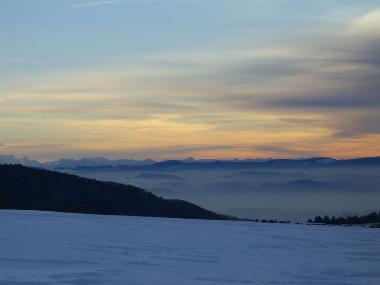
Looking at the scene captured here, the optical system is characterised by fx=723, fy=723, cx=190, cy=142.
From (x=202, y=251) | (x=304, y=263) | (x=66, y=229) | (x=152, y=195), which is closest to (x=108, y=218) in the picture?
(x=66, y=229)

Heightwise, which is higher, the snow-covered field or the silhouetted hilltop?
the silhouetted hilltop

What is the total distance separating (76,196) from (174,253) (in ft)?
118

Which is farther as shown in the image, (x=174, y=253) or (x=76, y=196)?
(x=76, y=196)

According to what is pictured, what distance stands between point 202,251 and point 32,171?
4162 cm

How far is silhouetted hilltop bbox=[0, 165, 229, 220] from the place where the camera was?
39.4 metres

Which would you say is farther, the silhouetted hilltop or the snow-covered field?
the silhouetted hilltop

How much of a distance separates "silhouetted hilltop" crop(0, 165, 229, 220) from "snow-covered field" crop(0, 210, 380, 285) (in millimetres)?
21731

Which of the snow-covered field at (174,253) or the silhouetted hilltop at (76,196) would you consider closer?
the snow-covered field at (174,253)

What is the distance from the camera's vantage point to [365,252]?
1160cm

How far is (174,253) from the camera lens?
1026cm

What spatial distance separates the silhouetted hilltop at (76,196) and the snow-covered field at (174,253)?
21.7m

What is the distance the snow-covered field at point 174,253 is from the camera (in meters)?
8.20

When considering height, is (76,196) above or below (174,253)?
above

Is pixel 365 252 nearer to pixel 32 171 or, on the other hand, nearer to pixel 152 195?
pixel 152 195
